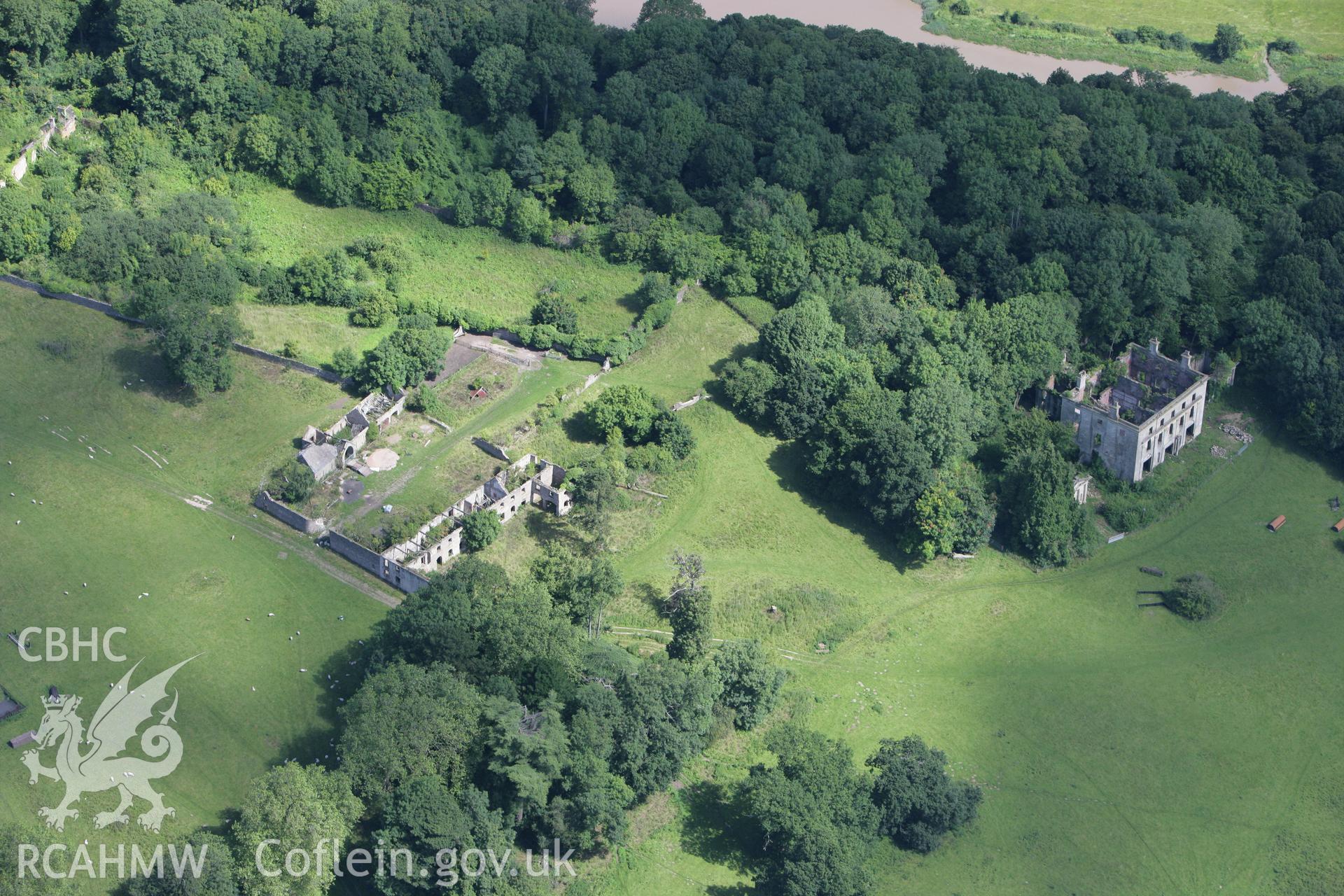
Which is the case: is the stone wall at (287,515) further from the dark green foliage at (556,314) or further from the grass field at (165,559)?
the dark green foliage at (556,314)

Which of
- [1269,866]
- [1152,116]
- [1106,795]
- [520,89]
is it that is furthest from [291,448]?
[1152,116]

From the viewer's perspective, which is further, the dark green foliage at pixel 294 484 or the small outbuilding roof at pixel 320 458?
the small outbuilding roof at pixel 320 458

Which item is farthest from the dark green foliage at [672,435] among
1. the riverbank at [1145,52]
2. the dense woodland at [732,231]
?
the riverbank at [1145,52]

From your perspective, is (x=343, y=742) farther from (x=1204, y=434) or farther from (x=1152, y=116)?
(x=1152, y=116)

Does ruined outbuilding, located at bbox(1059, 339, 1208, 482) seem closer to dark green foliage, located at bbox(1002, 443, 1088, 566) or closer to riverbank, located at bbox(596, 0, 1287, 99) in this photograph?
dark green foliage, located at bbox(1002, 443, 1088, 566)

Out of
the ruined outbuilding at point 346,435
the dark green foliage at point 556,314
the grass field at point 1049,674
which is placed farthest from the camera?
the dark green foliage at point 556,314

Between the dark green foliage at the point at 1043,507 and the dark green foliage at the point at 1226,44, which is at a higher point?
the dark green foliage at the point at 1226,44
